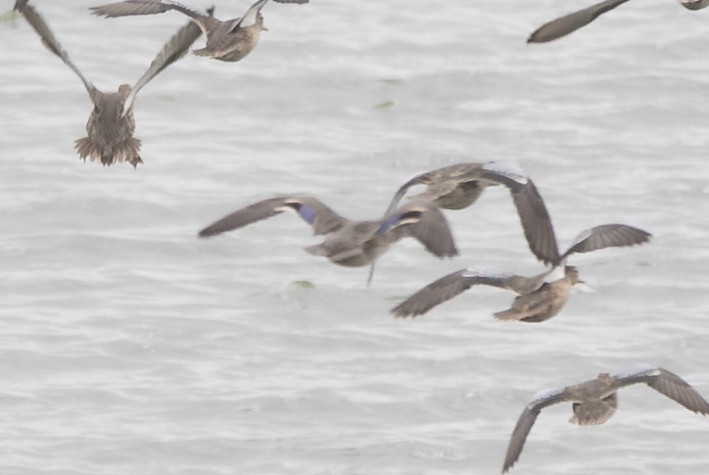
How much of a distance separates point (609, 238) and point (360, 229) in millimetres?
1611

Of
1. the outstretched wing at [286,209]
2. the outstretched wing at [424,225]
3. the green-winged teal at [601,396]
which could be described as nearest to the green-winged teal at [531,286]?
the green-winged teal at [601,396]

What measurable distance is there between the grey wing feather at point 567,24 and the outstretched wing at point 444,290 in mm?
2324

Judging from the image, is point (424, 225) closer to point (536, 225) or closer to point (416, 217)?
point (416, 217)

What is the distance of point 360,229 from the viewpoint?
30.4ft

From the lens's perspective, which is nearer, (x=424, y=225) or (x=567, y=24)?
(x=567, y=24)

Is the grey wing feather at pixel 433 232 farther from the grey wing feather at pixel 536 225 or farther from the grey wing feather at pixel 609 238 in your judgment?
the grey wing feather at pixel 609 238

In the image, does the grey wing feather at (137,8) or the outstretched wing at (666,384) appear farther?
the outstretched wing at (666,384)

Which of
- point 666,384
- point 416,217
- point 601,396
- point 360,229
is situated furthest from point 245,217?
point 666,384

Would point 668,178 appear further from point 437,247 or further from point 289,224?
point 437,247

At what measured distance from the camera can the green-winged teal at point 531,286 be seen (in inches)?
398

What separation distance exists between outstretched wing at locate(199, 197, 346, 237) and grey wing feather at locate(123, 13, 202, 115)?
65 cm

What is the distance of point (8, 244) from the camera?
56.2 ft

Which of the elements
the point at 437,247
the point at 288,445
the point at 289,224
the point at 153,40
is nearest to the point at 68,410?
the point at 288,445

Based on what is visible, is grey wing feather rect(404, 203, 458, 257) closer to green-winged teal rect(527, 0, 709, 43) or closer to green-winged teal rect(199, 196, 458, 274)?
green-winged teal rect(199, 196, 458, 274)
